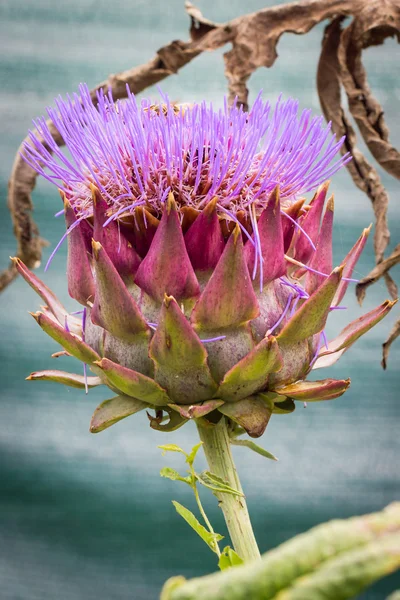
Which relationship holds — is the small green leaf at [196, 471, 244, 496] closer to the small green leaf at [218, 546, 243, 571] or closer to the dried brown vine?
the small green leaf at [218, 546, 243, 571]

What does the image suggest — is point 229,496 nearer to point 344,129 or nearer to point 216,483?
point 216,483

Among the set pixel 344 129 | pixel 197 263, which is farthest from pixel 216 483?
pixel 344 129

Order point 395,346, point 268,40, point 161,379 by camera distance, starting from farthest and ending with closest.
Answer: point 395,346 < point 268,40 < point 161,379

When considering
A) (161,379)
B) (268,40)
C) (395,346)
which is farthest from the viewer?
(395,346)

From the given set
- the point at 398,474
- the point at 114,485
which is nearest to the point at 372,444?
the point at 398,474

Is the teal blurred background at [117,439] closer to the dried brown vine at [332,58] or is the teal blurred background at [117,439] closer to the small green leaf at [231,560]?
the dried brown vine at [332,58]

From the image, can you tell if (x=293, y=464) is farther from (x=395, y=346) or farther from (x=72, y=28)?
(x=72, y=28)

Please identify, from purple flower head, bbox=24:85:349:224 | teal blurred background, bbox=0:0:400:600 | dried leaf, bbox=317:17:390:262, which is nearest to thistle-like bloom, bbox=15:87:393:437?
purple flower head, bbox=24:85:349:224

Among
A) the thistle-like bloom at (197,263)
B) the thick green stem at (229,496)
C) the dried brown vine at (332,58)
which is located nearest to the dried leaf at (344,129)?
the dried brown vine at (332,58)
